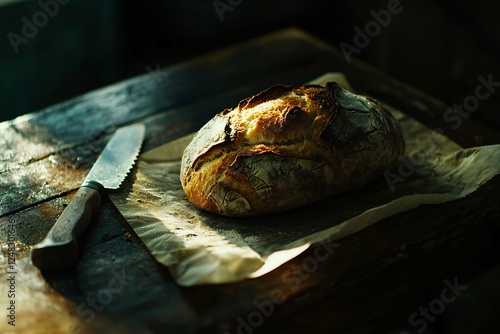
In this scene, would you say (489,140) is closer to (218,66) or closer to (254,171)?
(254,171)

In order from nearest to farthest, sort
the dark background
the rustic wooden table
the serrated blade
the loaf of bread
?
the rustic wooden table → the loaf of bread → the serrated blade → the dark background

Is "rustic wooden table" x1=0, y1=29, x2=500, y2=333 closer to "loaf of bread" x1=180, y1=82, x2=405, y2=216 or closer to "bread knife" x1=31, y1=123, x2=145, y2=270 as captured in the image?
"bread knife" x1=31, y1=123, x2=145, y2=270

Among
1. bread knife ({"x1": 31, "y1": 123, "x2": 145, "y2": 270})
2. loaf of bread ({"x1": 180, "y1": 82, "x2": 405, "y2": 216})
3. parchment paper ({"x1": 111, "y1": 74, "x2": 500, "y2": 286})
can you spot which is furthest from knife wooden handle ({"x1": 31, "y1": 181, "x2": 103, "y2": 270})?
loaf of bread ({"x1": 180, "y1": 82, "x2": 405, "y2": 216})

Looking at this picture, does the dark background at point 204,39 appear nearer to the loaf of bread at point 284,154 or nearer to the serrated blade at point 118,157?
the loaf of bread at point 284,154

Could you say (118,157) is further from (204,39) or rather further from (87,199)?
(204,39)

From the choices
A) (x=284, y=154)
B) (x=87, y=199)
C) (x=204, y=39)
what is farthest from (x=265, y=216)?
(x=204, y=39)

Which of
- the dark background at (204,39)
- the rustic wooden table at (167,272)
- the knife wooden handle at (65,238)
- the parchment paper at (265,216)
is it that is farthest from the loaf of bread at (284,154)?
the dark background at (204,39)
